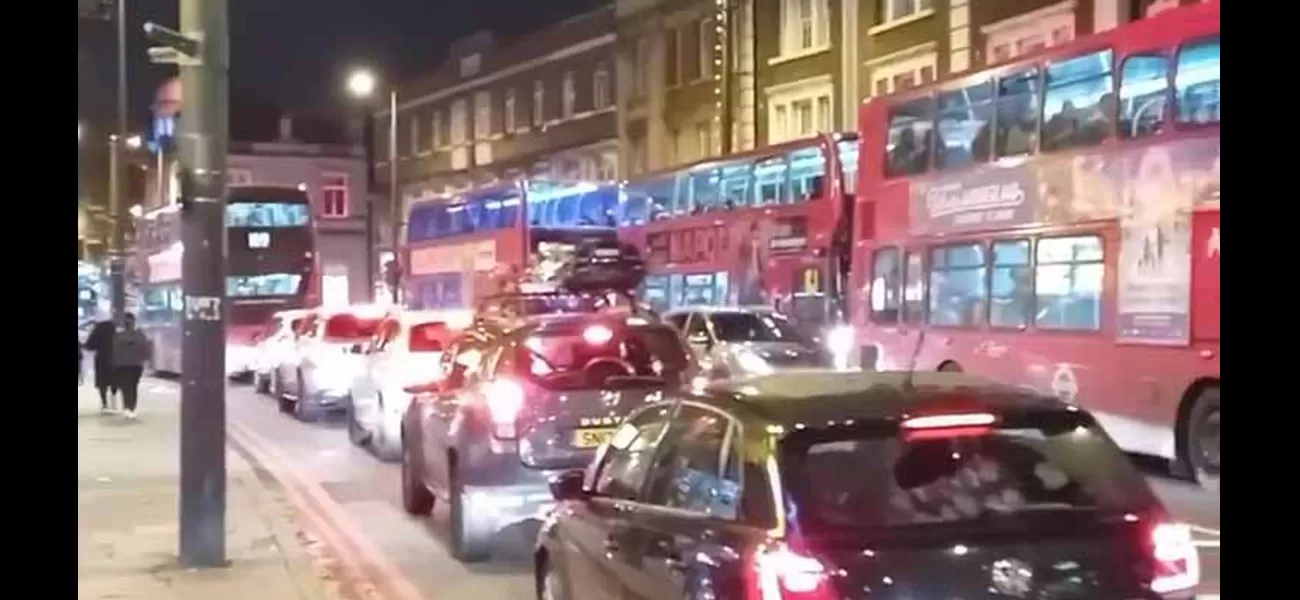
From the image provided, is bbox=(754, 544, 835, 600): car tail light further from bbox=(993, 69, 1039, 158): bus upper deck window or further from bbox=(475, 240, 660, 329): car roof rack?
bbox=(475, 240, 660, 329): car roof rack

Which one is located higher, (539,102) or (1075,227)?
(539,102)

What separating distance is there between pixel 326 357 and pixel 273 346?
5497mm

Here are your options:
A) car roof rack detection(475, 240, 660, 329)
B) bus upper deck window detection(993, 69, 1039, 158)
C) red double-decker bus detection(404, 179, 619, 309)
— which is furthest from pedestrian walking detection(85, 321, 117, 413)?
bus upper deck window detection(993, 69, 1039, 158)

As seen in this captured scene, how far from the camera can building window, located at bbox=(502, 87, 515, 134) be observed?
6506 centimetres

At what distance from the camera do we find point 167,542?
13.7m

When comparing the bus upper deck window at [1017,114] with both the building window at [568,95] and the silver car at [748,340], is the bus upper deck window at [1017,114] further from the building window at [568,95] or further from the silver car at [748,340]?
the building window at [568,95]

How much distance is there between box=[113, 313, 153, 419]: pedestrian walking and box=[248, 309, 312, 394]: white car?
2.97m

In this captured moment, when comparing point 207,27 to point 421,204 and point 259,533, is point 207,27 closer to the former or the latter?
point 259,533

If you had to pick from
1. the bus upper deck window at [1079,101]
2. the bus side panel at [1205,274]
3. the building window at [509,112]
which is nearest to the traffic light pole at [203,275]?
the bus side panel at [1205,274]

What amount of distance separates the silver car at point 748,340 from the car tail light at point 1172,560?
18980 millimetres

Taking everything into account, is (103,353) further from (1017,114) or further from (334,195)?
(334,195)

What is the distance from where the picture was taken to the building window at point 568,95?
5997cm

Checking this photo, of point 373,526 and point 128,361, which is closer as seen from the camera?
point 373,526

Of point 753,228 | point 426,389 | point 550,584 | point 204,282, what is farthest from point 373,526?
point 753,228
